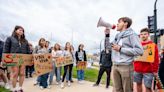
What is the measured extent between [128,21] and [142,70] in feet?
5.79

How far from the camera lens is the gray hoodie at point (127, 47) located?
17.3 ft

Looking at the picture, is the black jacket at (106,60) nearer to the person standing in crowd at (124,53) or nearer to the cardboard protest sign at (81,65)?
the cardboard protest sign at (81,65)

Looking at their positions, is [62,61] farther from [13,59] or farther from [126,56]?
[126,56]

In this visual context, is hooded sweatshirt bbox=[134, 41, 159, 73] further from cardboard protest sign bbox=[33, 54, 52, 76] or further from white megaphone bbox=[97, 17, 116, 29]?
cardboard protest sign bbox=[33, 54, 52, 76]

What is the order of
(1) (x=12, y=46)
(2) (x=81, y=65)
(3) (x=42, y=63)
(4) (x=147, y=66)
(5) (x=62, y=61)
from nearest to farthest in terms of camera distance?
(4) (x=147, y=66)
(1) (x=12, y=46)
(3) (x=42, y=63)
(5) (x=62, y=61)
(2) (x=81, y=65)

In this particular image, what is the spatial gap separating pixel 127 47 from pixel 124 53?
0.13 m

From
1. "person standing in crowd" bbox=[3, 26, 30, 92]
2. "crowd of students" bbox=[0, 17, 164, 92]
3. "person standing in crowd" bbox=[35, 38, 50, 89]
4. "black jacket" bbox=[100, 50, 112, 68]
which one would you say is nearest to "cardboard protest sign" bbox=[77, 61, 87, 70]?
"black jacket" bbox=[100, 50, 112, 68]

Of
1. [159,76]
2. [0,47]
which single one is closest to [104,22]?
[159,76]

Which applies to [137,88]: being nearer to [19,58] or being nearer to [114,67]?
[114,67]

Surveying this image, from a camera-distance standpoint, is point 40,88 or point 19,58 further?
point 40,88

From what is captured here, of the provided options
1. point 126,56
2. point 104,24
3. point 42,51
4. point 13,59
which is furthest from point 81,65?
point 126,56

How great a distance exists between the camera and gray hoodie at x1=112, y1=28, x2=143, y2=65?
17.3 feet

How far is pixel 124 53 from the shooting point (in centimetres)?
534

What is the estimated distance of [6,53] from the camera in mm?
8125
